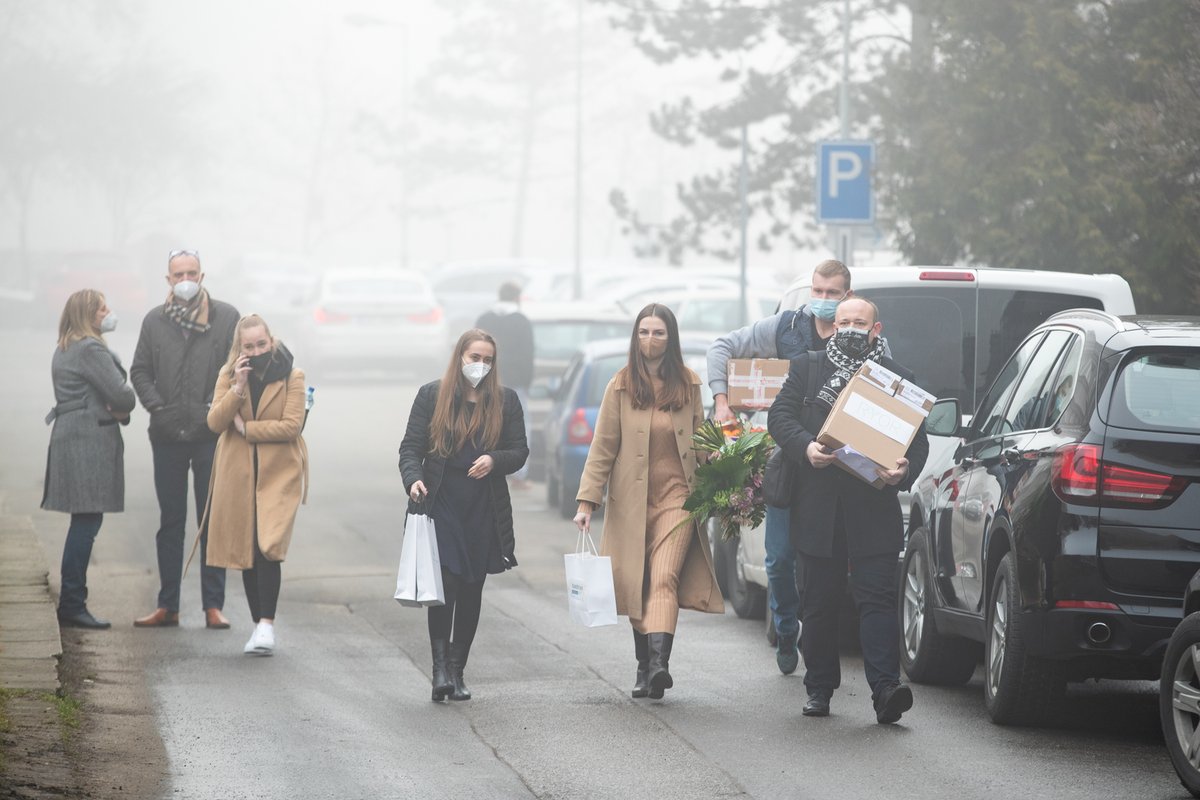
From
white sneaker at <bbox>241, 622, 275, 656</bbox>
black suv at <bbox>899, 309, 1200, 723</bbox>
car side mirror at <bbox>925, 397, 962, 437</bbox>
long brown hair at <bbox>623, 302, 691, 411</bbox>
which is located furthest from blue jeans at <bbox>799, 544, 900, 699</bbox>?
white sneaker at <bbox>241, 622, 275, 656</bbox>

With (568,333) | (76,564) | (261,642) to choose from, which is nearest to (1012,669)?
(261,642)

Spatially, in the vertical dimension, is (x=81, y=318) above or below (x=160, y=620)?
above

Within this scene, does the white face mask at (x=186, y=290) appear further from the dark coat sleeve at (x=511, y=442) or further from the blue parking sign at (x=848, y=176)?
the blue parking sign at (x=848, y=176)

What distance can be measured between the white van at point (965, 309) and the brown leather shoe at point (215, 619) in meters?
3.02

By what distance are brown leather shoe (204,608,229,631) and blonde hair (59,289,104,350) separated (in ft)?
5.29

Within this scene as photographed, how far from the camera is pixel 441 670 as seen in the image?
9.07m

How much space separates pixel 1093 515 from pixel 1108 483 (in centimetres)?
13

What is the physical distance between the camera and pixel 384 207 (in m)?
104

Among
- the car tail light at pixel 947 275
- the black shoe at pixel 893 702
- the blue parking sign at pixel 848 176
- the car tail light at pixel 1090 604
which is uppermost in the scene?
the blue parking sign at pixel 848 176

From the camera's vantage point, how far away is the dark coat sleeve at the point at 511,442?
30.1ft

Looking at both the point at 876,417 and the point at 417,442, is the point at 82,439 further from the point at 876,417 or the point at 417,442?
the point at 876,417

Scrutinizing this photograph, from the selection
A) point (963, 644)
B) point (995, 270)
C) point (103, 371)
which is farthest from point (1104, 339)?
point (103, 371)

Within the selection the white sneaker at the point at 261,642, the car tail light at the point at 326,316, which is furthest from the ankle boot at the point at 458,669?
the car tail light at the point at 326,316

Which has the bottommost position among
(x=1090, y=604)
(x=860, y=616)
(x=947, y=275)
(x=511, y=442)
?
(x=860, y=616)
